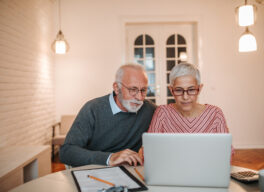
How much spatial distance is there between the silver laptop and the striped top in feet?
2.07

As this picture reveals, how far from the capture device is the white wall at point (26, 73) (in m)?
2.87

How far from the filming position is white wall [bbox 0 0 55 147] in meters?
2.87

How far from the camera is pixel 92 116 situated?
1.75 meters

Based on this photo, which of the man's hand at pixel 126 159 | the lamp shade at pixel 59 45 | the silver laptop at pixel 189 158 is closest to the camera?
the silver laptop at pixel 189 158

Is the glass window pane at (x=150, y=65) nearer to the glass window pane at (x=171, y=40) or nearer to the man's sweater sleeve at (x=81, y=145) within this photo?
the glass window pane at (x=171, y=40)

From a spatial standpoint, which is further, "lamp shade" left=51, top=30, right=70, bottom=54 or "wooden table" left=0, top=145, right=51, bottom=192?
"lamp shade" left=51, top=30, right=70, bottom=54

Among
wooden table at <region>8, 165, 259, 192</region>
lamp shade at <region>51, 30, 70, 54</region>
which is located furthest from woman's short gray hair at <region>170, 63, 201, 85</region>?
lamp shade at <region>51, 30, 70, 54</region>

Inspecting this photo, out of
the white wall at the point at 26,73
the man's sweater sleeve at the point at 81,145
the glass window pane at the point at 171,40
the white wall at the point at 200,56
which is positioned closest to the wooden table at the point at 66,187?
the man's sweater sleeve at the point at 81,145

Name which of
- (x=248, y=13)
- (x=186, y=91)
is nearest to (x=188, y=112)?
(x=186, y=91)

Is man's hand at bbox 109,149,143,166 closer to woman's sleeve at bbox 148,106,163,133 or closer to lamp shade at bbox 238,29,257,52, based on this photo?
woman's sleeve at bbox 148,106,163,133

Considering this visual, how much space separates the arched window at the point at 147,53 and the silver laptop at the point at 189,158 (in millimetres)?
4091

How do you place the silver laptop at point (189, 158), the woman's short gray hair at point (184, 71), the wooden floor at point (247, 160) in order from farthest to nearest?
1. the wooden floor at point (247, 160)
2. the woman's short gray hair at point (184, 71)
3. the silver laptop at point (189, 158)

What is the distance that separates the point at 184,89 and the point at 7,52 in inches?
90.5

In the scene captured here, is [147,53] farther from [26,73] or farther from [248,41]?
[26,73]
